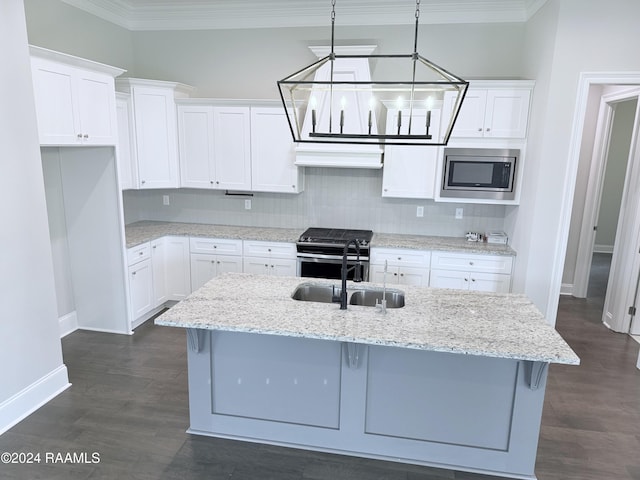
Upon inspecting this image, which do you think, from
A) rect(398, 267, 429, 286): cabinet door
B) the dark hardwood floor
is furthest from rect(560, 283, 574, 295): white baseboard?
rect(398, 267, 429, 286): cabinet door

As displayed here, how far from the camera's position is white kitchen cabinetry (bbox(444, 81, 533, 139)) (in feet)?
13.6

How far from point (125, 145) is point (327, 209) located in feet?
7.55

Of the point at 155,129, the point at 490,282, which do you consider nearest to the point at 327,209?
the point at 490,282

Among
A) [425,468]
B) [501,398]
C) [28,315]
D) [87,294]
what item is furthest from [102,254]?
[501,398]

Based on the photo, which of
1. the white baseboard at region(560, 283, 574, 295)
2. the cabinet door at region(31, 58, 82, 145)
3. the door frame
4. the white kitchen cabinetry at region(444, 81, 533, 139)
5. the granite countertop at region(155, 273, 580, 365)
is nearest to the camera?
the granite countertop at region(155, 273, 580, 365)

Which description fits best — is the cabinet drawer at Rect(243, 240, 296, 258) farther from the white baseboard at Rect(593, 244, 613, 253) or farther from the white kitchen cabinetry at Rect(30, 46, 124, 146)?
the white baseboard at Rect(593, 244, 613, 253)

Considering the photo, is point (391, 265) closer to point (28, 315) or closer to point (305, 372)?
point (305, 372)

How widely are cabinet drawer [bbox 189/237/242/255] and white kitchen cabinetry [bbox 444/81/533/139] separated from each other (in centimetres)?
261

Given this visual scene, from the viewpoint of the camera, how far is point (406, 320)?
2441 mm

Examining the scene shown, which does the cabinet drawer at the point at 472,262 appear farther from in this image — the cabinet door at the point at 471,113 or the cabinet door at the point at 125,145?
the cabinet door at the point at 125,145

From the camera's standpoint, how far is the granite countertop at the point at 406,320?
214 centimetres

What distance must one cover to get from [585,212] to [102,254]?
5767mm

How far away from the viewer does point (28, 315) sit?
298 centimetres

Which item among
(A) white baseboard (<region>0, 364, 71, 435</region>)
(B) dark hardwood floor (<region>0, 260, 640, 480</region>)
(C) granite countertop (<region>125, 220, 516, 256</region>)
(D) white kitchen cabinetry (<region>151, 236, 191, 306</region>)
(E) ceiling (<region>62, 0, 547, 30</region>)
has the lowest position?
(B) dark hardwood floor (<region>0, 260, 640, 480</region>)
